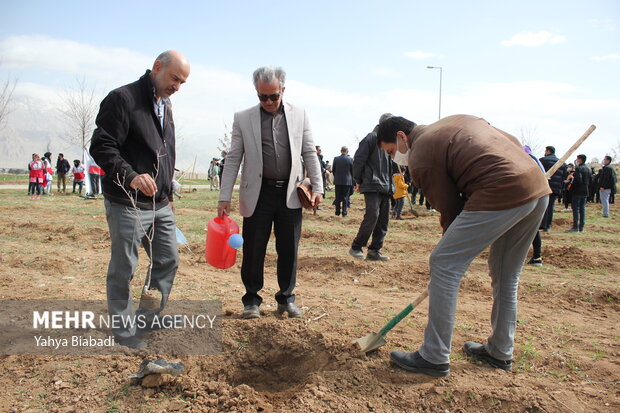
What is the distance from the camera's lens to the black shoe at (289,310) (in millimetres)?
3863

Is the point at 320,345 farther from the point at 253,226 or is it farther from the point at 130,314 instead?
the point at 130,314

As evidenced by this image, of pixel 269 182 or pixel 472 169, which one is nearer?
pixel 472 169

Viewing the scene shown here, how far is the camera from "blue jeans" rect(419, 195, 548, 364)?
262 cm

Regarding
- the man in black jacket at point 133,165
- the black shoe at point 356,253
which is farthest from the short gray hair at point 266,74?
the black shoe at point 356,253

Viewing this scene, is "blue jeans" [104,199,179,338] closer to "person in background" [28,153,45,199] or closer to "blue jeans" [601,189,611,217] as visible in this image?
"blue jeans" [601,189,611,217]

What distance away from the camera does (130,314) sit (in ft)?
10.3

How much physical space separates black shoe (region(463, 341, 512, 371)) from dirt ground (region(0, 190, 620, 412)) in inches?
2.3

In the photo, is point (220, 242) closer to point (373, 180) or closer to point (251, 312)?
point (251, 312)

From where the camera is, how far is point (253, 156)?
12.1ft

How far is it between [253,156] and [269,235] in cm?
68

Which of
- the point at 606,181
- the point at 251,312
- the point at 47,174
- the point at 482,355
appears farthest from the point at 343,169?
the point at 47,174

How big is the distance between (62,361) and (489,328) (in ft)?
11.0

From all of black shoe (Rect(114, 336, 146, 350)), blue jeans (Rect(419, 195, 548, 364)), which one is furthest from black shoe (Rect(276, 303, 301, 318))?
blue jeans (Rect(419, 195, 548, 364))

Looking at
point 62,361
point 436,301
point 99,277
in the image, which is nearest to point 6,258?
point 99,277
